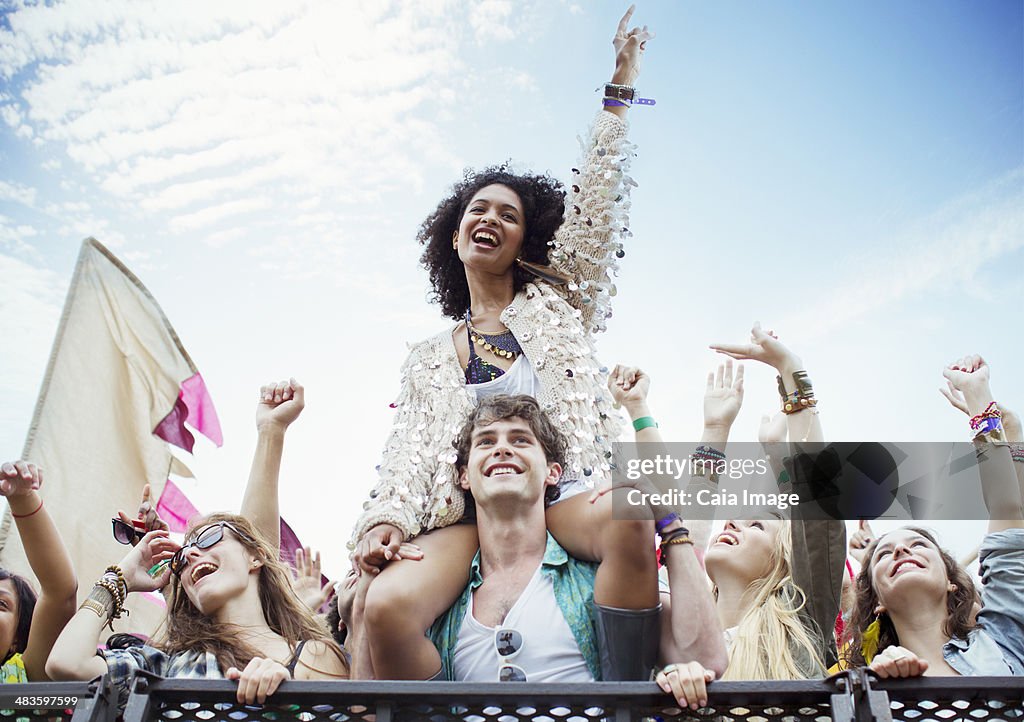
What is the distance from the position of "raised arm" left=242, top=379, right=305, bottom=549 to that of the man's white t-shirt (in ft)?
3.86

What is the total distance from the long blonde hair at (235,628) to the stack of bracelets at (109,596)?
180mm

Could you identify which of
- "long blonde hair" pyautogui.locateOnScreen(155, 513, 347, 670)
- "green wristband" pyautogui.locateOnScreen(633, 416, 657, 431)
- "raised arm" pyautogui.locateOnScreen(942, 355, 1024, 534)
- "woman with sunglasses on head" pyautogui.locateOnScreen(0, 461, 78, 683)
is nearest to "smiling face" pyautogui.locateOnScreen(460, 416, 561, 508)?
"green wristband" pyautogui.locateOnScreen(633, 416, 657, 431)

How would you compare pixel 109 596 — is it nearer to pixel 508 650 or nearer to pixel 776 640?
pixel 508 650

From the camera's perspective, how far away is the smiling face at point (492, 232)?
173 inches

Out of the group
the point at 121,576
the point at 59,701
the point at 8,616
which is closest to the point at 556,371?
the point at 121,576

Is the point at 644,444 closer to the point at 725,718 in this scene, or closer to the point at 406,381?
the point at 406,381

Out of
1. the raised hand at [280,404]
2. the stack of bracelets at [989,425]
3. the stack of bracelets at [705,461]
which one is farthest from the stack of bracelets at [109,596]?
the stack of bracelets at [989,425]

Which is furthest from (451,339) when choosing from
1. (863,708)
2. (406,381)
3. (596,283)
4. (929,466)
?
(863,708)

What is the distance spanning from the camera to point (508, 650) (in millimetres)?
3320

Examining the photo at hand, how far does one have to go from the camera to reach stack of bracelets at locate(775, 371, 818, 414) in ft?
12.8

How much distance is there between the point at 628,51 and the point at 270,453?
2.40m

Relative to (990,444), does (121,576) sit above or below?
below

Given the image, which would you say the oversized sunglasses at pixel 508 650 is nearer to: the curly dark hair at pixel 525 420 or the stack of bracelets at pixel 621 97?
the curly dark hair at pixel 525 420

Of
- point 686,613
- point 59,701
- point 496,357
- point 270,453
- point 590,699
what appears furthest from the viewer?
point 270,453
